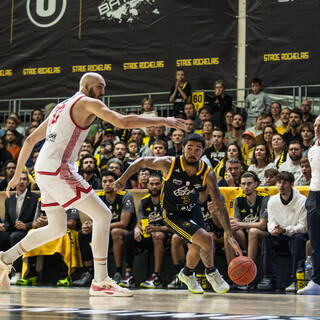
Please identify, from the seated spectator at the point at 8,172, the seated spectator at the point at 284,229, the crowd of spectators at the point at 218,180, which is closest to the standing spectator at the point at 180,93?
the crowd of spectators at the point at 218,180

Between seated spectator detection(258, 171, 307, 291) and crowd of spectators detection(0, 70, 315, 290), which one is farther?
crowd of spectators detection(0, 70, 315, 290)

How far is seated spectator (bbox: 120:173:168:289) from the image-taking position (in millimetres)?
9578

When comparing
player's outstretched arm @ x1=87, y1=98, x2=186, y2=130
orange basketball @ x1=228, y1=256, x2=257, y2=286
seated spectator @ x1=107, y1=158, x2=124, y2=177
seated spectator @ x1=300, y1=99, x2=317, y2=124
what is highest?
seated spectator @ x1=300, y1=99, x2=317, y2=124

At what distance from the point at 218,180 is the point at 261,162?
0.74 metres

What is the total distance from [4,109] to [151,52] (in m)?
3.91

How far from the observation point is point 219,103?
1352 centimetres

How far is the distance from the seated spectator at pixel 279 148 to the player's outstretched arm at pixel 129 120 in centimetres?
524

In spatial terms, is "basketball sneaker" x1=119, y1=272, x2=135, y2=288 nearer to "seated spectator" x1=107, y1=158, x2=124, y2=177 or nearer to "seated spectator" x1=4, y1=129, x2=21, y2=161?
"seated spectator" x1=107, y1=158, x2=124, y2=177

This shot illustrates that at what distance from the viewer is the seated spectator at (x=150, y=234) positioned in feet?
31.4

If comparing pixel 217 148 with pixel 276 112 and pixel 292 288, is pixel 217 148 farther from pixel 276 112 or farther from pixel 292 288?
pixel 292 288

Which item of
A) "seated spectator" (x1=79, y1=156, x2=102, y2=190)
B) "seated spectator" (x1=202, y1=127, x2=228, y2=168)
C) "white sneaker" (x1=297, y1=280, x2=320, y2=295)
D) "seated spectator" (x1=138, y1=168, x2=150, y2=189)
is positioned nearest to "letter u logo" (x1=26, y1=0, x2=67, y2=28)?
"seated spectator" (x1=202, y1=127, x2=228, y2=168)

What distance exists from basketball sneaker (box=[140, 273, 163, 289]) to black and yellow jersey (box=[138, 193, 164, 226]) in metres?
0.78

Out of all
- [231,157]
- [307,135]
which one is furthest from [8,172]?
[307,135]

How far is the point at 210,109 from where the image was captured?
13.2 m
